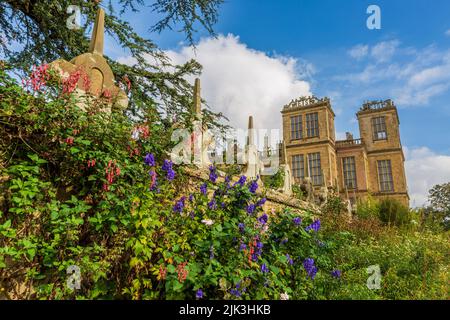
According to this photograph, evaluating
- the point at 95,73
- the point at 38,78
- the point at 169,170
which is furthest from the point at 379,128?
the point at 38,78

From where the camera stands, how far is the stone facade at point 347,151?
86.4ft

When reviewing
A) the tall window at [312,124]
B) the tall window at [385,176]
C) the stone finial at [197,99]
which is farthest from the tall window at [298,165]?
the stone finial at [197,99]

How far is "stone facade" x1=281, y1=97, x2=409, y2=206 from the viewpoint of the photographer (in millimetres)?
26344

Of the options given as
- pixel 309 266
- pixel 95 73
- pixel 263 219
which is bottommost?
pixel 309 266

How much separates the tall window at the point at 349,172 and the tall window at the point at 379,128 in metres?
3.91

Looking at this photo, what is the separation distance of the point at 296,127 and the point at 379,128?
856 centimetres

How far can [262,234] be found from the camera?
347 centimetres

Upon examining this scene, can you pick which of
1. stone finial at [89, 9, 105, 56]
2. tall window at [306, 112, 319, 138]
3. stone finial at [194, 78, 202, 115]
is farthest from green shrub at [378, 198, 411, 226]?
tall window at [306, 112, 319, 138]

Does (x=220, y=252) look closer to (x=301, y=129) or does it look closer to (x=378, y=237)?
(x=378, y=237)

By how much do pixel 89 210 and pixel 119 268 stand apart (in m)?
0.64

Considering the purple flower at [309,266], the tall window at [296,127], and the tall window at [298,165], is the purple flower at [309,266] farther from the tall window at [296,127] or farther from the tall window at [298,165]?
the tall window at [296,127]

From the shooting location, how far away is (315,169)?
85.6 feet

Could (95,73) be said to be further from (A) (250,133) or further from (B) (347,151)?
(B) (347,151)
